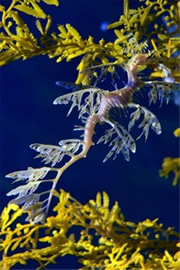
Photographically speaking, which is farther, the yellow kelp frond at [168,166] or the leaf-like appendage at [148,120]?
the leaf-like appendage at [148,120]

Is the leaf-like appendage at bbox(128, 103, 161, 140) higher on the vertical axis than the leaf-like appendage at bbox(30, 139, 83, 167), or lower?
higher

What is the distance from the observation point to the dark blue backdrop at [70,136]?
773 millimetres

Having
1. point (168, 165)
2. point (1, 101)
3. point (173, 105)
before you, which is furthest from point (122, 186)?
point (168, 165)

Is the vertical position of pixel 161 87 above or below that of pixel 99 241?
above

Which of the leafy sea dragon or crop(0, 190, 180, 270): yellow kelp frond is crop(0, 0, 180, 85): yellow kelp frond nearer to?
the leafy sea dragon

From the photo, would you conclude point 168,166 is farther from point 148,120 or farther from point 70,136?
point 70,136

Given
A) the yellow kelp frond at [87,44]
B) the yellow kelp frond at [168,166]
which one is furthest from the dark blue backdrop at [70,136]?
the yellow kelp frond at [168,166]

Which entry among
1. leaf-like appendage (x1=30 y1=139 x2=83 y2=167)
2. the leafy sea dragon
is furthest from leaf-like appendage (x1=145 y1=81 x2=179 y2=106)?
leaf-like appendage (x1=30 y1=139 x2=83 y2=167)

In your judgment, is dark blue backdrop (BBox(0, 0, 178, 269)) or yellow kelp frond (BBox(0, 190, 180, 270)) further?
dark blue backdrop (BBox(0, 0, 178, 269))

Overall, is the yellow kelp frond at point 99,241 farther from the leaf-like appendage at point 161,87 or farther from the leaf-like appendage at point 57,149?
the leaf-like appendage at point 161,87

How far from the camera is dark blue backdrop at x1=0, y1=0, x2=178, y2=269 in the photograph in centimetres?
77

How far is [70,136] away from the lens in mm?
771

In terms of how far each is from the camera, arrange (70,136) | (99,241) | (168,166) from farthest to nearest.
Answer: (70,136) → (99,241) → (168,166)

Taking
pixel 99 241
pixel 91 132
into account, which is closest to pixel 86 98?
pixel 91 132
